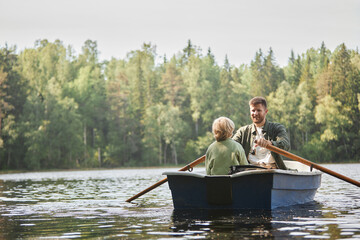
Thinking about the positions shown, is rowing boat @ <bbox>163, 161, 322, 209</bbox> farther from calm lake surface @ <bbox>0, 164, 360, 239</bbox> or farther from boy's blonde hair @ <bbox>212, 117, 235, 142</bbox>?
boy's blonde hair @ <bbox>212, 117, 235, 142</bbox>

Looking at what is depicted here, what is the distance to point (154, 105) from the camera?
69125 millimetres

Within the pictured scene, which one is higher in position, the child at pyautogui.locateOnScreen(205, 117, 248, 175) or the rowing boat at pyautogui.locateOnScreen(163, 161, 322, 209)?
the child at pyautogui.locateOnScreen(205, 117, 248, 175)

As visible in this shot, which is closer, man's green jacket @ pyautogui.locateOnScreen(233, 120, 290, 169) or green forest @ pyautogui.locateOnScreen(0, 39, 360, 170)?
man's green jacket @ pyautogui.locateOnScreen(233, 120, 290, 169)

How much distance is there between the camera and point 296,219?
7262 mm

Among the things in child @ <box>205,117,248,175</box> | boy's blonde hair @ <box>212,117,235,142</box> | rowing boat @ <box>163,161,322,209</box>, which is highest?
boy's blonde hair @ <box>212,117,235,142</box>

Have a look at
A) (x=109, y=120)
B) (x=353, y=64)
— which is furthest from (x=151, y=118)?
(x=353, y=64)

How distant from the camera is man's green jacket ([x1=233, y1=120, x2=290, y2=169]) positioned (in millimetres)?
8802

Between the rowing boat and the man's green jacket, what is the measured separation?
50 cm

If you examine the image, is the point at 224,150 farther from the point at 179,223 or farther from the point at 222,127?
the point at 179,223

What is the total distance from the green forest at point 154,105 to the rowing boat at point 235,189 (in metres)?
46.3

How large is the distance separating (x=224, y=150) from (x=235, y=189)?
581mm

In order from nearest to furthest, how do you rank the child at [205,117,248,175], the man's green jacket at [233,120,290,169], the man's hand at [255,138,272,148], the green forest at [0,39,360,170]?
1. the child at [205,117,248,175]
2. the man's hand at [255,138,272,148]
3. the man's green jacket at [233,120,290,169]
4. the green forest at [0,39,360,170]

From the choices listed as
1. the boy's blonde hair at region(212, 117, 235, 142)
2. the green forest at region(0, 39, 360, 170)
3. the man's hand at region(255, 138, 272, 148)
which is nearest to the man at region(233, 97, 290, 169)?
the man's hand at region(255, 138, 272, 148)

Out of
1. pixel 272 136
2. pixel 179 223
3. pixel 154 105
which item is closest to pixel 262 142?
pixel 272 136
